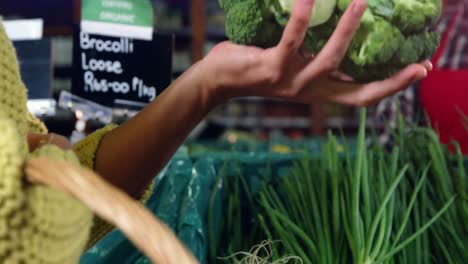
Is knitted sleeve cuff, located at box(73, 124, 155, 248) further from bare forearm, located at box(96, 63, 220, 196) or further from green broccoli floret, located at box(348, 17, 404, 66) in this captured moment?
green broccoli floret, located at box(348, 17, 404, 66)

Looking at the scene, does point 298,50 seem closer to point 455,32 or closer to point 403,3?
point 403,3

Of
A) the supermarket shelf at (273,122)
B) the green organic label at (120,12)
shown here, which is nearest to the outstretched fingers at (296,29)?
the green organic label at (120,12)

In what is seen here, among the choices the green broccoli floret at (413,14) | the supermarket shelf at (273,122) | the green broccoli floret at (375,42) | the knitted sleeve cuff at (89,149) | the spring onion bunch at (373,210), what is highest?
the green broccoli floret at (413,14)

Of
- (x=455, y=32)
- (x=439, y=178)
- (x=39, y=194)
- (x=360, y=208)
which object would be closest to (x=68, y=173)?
(x=39, y=194)

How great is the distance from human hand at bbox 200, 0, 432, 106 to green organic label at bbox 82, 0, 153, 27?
0.65 m

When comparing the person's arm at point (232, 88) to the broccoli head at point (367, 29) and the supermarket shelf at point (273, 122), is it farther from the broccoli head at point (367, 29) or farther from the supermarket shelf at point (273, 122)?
the supermarket shelf at point (273, 122)

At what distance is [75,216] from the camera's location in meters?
0.56

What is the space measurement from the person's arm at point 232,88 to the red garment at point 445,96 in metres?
1.20

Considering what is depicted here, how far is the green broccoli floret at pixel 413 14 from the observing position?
0.71 metres

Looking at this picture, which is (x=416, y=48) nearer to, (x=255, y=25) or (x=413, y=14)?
(x=413, y=14)

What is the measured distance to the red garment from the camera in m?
1.91

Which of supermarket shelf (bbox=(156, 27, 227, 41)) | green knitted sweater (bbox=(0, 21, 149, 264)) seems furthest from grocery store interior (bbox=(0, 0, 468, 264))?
supermarket shelf (bbox=(156, 27, 227, 41))

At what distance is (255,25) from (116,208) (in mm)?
317

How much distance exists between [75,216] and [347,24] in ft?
1.13
